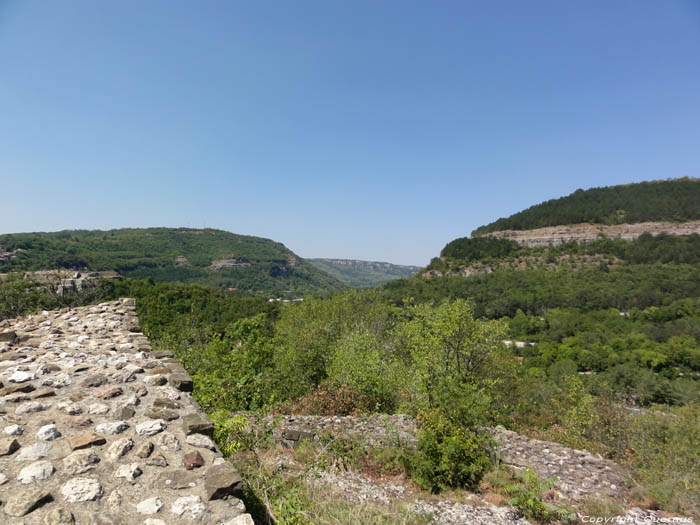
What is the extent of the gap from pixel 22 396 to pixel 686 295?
110 m

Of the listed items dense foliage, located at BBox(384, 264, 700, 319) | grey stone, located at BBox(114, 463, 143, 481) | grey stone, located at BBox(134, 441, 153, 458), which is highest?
grey stone, located at BBox(134, 441, 153, 458)

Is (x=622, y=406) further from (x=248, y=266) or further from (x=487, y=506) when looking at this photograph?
(x=248, y=266)

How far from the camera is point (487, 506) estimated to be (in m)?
6.48

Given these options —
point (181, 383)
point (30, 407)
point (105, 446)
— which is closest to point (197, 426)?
point (105, 446)

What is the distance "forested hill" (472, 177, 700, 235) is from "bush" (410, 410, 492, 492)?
14924 centimetres

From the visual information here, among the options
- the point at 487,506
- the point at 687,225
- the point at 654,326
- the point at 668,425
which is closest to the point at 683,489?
the point at 487,506

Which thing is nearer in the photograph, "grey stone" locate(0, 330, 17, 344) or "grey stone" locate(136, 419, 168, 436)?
"grey stone" locate(136, 419, 168, 436)

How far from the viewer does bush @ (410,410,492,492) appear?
718 centimetres

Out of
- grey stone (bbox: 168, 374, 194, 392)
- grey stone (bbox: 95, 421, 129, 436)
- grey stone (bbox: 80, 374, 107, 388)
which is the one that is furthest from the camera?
grey stone (bbox: 168, 374, 194, 392)

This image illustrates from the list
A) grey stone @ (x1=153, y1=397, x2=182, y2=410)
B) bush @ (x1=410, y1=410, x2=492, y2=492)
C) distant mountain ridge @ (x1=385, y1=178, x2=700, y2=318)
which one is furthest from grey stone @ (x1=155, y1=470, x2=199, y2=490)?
distant mountain ridge @ (x1=385, y1=178, x2=700, y2=318)

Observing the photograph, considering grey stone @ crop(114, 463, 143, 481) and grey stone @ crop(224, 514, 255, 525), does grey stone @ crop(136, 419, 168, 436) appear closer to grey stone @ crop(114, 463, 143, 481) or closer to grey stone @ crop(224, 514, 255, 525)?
grey stone @ crop(114, 463, 143, 481)

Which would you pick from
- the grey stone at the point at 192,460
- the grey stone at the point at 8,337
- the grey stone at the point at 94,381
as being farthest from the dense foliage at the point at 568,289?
the grey stone at the point at 192,460

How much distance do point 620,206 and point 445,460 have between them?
16203 centimetres

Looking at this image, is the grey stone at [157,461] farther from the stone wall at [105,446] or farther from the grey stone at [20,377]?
the grey stone at [20,377]
